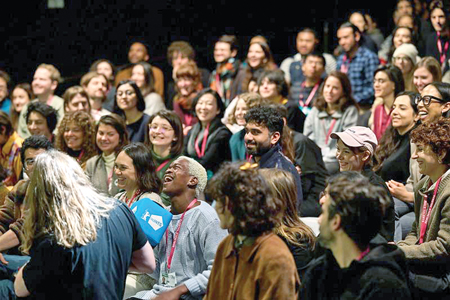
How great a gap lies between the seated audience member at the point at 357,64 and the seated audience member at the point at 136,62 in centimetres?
220

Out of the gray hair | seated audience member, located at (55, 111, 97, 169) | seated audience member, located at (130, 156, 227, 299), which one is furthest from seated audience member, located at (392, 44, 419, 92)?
seated audience member, located at (130, 156, 227, 299)

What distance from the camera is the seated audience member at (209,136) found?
672 centimetres

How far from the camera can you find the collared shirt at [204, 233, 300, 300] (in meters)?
2.88

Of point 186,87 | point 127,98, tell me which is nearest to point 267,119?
point 127,98

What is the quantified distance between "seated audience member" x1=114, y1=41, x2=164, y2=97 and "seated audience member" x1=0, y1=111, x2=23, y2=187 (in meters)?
2.71

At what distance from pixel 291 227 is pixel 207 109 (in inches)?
132

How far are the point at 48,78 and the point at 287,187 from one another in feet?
17.7

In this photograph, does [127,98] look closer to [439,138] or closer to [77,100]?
[77,100]

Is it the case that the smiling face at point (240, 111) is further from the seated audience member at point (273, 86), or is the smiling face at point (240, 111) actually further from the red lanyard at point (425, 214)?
the red lanyard at point (425, 214)

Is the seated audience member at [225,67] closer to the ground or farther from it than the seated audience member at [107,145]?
farther from it

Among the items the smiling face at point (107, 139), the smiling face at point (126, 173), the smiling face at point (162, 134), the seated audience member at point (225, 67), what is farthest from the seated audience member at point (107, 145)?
the seated audience member at point (225, 67)

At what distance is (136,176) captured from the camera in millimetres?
4883

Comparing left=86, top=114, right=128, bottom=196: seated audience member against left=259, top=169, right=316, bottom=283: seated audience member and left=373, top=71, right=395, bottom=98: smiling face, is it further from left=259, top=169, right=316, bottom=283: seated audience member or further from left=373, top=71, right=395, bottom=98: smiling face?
left=259, top=169, right=316, bottom=283: seated audience member

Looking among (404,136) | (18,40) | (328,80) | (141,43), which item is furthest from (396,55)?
(18,40)
